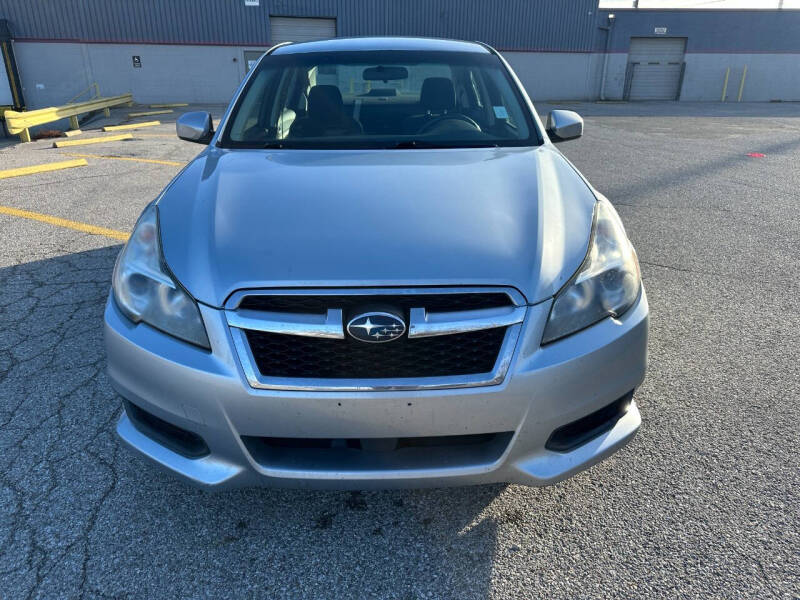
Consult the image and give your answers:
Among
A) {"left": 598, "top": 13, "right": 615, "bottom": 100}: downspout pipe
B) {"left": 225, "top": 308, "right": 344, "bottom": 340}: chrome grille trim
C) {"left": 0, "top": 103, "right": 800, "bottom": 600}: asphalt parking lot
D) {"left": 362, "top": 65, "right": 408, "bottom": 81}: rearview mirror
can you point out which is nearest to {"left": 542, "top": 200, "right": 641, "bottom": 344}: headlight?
{"left": 225, "top": 308, "right": 344, "bottom": 340}: chrome grille trim

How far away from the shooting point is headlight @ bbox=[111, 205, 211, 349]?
164cm

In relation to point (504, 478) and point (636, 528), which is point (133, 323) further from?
point (636, 528)

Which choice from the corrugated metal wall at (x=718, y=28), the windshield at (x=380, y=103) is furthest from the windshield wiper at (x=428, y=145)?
the corrugated metal wall at (x=718, y=28)

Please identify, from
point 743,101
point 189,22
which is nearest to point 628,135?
point 189,22

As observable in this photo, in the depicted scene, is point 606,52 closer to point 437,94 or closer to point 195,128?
point 437,94

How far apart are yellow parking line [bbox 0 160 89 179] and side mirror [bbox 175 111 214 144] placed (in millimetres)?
5589

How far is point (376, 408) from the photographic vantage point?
1.53m

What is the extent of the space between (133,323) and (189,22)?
2461 centimetres

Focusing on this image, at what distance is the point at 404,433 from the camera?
5.10 ft

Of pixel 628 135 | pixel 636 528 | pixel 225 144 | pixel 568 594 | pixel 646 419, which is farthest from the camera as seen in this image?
pixel 628 135

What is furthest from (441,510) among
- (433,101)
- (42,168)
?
(42,168)

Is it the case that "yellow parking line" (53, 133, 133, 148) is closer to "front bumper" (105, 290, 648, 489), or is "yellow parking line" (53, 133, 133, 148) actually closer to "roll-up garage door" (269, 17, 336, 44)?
"front bumper" (105, 290, 648, 489)

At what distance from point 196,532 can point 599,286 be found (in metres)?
1.56

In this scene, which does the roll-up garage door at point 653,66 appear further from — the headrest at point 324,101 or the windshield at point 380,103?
the headrest at point 324,101
